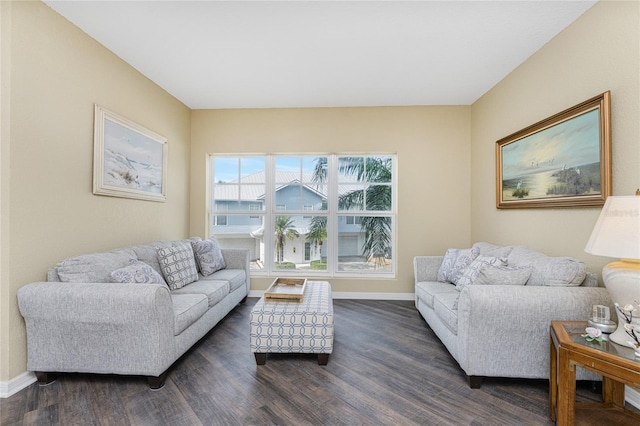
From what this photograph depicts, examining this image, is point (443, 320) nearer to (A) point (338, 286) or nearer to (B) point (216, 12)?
(A) point (338, 286)

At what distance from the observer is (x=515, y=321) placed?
1838 millimetres

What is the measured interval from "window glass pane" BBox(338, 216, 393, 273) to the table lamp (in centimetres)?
260

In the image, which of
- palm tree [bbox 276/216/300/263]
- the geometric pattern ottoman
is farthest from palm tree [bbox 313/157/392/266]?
the geometric pattern ottoman

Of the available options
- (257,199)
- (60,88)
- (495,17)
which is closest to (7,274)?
(60,88)

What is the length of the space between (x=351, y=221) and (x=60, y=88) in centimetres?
332

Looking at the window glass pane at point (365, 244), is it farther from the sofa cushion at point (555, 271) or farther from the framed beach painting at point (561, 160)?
the sofa cushion at point (555, 271)

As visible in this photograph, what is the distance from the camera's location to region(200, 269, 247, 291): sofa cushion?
10.4ft

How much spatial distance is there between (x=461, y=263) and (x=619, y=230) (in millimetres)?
1572

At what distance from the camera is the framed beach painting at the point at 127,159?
→ 248 cm

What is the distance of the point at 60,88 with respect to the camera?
84.8 inches

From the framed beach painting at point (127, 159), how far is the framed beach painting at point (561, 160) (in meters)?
3.99

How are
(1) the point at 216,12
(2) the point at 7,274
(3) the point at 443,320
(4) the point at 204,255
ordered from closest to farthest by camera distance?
(2) the point at 7,274 < (1) the point at 216,12 < (3) the point at 443,320 < (4) the point at 204,255

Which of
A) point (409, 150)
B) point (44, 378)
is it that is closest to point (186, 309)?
point (44, 378)

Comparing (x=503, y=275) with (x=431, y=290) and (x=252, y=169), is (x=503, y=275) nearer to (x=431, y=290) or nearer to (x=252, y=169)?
(x=431, y=290)
